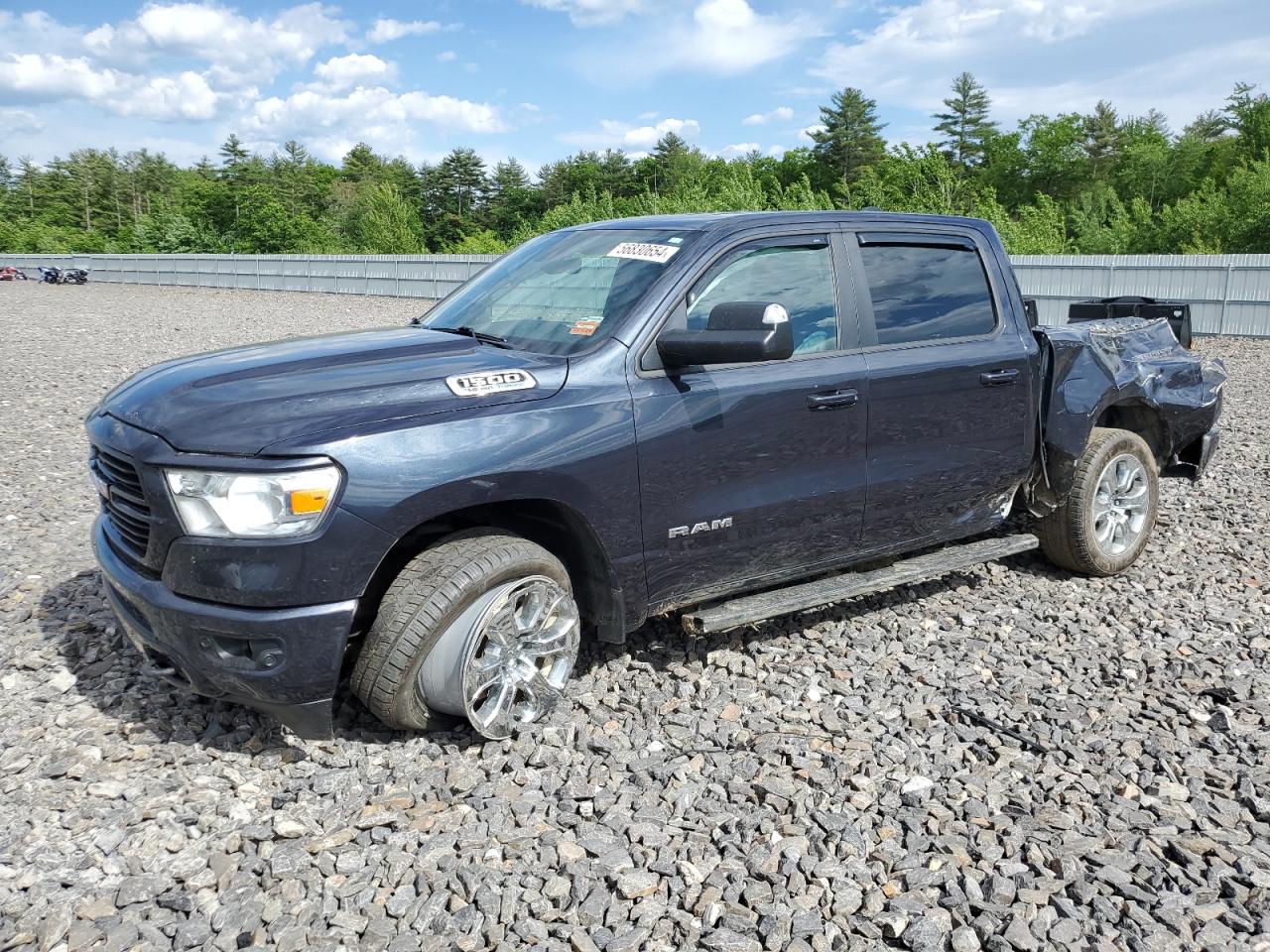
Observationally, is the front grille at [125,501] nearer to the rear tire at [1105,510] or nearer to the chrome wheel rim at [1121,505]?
the rear tire at [1105,510]

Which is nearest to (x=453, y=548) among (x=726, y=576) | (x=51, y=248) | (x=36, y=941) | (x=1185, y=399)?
(x=726, y=576)

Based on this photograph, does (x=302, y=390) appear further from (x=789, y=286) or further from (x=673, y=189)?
(x=673, y=189)

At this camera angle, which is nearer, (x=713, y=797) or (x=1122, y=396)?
(x=713, y=797)

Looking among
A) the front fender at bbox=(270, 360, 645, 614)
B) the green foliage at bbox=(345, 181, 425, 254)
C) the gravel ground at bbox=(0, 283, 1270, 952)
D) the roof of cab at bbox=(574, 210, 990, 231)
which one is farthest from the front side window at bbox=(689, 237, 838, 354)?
the green foliage at bbox=(345, 181, 425, 254)

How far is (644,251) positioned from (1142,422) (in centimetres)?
367

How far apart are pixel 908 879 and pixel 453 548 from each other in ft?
5.96

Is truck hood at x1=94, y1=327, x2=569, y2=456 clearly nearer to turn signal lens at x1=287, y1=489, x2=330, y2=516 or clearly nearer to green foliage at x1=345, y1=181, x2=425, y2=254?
turn signal lens at x1=287, y1=489, x2=330, y2=516

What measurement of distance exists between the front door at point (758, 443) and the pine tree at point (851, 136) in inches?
3526

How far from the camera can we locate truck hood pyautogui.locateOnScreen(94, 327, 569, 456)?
126 inches

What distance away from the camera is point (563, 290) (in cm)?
432

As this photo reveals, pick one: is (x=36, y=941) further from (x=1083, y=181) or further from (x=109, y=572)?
(x=1083, y=181)

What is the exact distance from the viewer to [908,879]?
2996 millimetres

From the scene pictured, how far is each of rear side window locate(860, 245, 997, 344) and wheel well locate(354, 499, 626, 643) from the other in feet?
5.66

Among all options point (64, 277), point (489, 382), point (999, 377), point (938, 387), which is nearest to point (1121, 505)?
point (999, 377)
